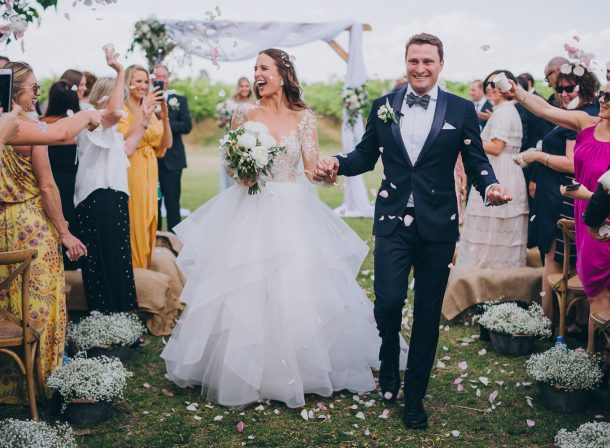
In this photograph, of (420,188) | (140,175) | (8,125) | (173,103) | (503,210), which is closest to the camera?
(8,125)

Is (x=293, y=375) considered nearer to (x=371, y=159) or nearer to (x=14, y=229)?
(x=371, y=159)

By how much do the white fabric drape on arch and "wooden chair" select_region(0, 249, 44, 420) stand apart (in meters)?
8.24

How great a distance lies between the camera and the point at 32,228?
14.6 ft

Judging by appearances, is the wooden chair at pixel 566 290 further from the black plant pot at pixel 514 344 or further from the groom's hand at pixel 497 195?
the groom's hand at pixel 497 195

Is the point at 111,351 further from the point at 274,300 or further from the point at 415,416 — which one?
the point at 415,416

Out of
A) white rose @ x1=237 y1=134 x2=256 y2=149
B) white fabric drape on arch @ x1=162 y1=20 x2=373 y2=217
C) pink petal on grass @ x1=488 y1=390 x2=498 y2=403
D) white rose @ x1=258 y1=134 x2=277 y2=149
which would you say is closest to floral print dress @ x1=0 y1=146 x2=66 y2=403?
white rose @ x1=237 y1=134 x2=256 y2=149

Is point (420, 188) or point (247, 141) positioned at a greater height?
point (247, 141)

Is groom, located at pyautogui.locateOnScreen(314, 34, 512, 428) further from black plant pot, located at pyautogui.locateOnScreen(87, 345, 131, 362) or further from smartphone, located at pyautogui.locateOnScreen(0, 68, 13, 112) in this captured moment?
black plant pot, located at pyautogui.locateOnScreen(87, 345, 131, 362)

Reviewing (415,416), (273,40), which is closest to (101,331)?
(415,416)

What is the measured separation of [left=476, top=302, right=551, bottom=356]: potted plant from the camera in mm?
5629

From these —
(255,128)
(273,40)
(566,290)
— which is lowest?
(566,290)

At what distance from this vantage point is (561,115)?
15.3ft

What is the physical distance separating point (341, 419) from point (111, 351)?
6.45ft

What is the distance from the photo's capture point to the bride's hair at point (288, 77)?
5.01m
